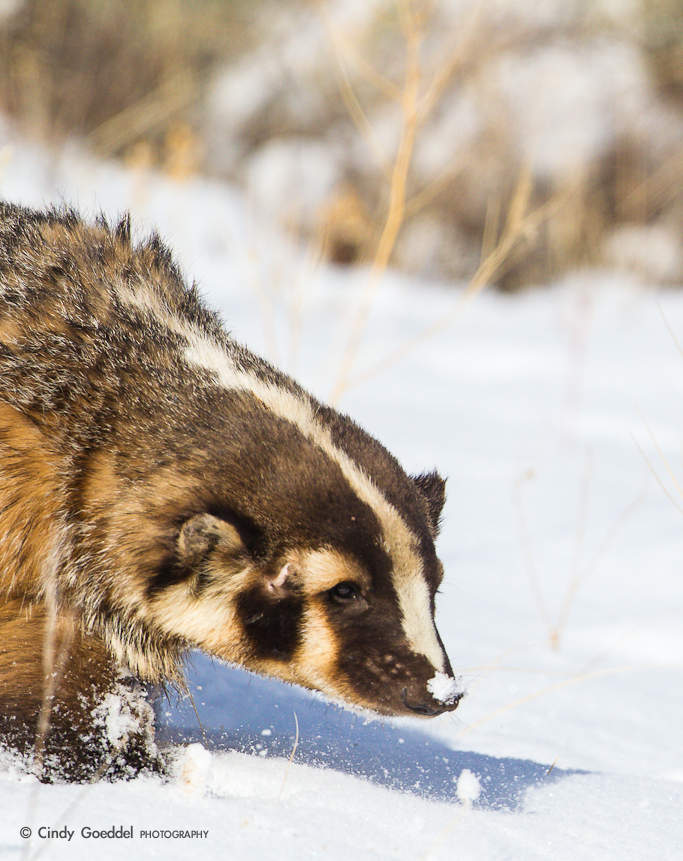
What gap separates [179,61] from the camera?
1630cm

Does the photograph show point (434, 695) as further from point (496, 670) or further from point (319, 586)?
point (496, 670)

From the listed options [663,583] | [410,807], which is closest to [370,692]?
[410,807]

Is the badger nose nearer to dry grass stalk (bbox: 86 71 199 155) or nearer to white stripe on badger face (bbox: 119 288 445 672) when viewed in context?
white stripe on badger face (bbox: 119 288 445 672)

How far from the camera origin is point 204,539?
2.60 meters

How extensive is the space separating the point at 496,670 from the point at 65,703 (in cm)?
177

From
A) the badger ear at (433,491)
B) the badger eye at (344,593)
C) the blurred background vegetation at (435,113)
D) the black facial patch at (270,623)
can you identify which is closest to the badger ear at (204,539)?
the black facial patch at (270,623)

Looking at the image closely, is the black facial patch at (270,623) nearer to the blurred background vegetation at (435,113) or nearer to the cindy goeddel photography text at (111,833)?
the cindy goeddel photography text at (111,833)

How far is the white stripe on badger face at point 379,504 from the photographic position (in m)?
2.70

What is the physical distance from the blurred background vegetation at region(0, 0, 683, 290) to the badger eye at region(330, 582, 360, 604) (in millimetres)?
10347

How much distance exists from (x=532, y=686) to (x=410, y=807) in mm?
1472

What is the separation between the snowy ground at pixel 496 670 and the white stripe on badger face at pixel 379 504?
388 millimetres

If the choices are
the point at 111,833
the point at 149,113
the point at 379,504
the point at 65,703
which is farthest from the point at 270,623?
the point at 149,113

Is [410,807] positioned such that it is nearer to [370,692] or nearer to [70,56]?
[370,692]

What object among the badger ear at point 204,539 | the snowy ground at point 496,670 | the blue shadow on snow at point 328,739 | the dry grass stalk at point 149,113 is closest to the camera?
the snowy ground at point 496,670
